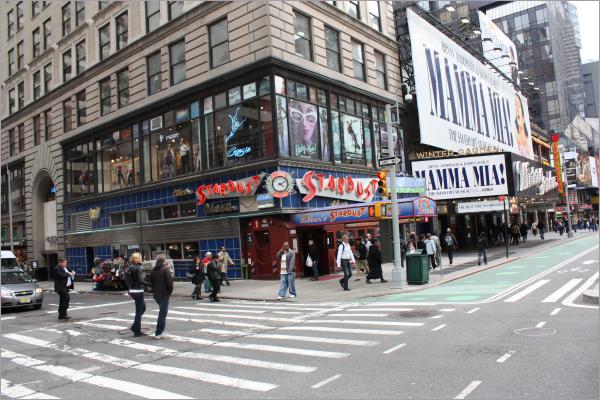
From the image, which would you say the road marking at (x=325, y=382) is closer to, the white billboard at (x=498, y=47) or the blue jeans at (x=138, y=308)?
the blue jeans at (x=138, y=308)

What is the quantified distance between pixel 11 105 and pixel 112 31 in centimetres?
1808

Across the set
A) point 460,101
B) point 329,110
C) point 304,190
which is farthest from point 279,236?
point 460,101

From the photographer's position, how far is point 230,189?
24.4 metres

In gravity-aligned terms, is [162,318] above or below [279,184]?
below

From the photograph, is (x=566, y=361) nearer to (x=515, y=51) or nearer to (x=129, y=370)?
(x=129, y=370)

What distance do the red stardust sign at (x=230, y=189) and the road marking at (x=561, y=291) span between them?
44.1 ft

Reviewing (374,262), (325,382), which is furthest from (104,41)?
(325,382)

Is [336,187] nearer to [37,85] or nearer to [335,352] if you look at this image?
[335,352]

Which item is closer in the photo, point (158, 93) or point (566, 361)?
point (566, 361)

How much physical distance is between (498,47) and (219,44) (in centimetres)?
3696

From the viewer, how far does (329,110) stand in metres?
26.8

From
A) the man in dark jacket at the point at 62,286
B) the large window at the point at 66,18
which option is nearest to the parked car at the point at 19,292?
the man in dark jacket at the point at 62,286

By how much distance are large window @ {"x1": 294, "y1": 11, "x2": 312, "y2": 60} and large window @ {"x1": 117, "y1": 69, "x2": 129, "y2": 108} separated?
12.7 m

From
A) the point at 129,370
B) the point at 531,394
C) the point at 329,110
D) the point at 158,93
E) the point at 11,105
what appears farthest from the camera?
the point at 11,105
